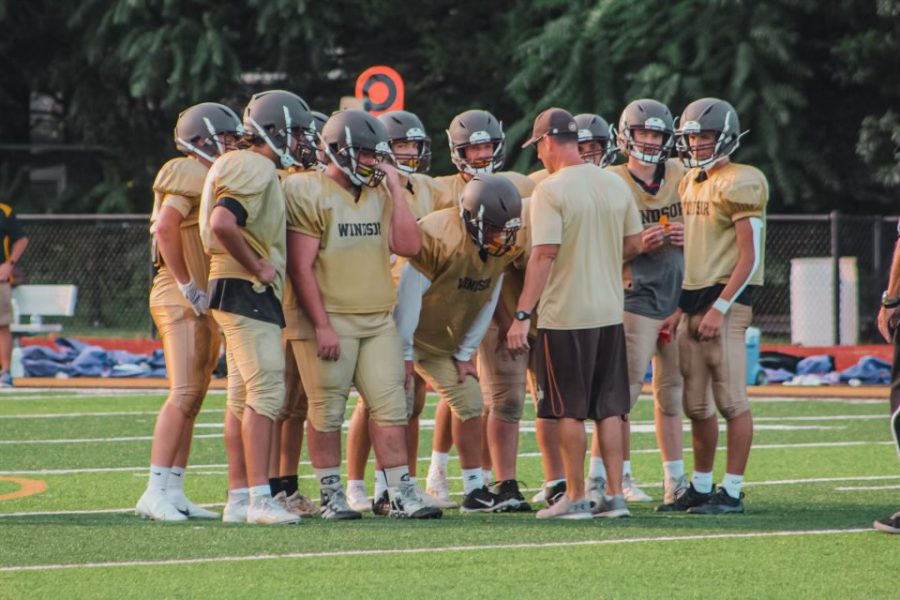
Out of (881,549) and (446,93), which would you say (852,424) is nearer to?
(881,549)

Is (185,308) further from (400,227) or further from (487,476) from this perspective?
(487,476)

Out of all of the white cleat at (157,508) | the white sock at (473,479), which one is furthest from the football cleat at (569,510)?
the white cleat at (157,508)

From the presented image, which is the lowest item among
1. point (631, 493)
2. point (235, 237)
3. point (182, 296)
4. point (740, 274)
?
point (631, 493)

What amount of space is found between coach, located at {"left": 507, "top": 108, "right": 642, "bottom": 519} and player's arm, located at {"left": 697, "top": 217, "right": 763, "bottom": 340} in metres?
0.52

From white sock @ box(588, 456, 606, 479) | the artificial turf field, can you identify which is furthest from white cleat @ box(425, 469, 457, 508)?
white sock @ box(588, 456, 606, 479)

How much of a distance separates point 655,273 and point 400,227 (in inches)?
67.0

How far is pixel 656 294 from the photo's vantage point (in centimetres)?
962

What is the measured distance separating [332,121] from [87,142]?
19522 mm

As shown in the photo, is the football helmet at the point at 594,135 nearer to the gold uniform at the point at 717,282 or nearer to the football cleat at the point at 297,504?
the gold uniform at the point at 717,282

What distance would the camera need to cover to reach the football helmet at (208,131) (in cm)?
905

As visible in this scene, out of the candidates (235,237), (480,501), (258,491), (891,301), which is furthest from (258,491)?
(891,301)

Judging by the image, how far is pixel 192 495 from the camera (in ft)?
32.9

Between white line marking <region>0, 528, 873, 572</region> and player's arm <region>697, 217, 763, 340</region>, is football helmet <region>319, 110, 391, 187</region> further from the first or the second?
white line marking <region>0, 528, 873, 572</region>

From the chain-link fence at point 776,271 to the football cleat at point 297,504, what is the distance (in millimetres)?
12742
